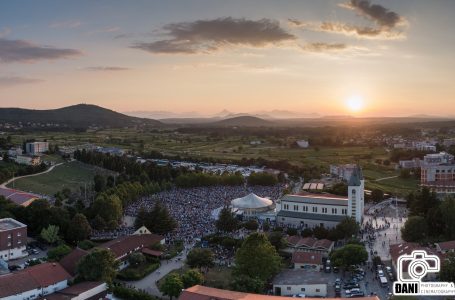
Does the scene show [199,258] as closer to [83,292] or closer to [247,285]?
[247,285]

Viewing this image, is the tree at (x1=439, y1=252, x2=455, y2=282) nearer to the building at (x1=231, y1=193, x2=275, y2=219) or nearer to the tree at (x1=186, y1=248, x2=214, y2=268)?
the tree at (x1=186, y1=248, x2=214, y2=268)

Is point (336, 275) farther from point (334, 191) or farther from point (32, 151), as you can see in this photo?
point (32, 151)

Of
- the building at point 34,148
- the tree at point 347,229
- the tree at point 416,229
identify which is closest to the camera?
the tree at point 416,229

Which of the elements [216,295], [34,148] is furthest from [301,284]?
[34,148]

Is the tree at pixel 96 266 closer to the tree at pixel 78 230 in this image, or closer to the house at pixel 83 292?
the house at pixel 83 292

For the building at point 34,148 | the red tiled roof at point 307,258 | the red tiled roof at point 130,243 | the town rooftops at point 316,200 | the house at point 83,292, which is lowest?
the house at point 83,292

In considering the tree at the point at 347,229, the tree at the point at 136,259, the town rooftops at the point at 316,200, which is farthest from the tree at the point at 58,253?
the town rooftops at the point at 316,200
